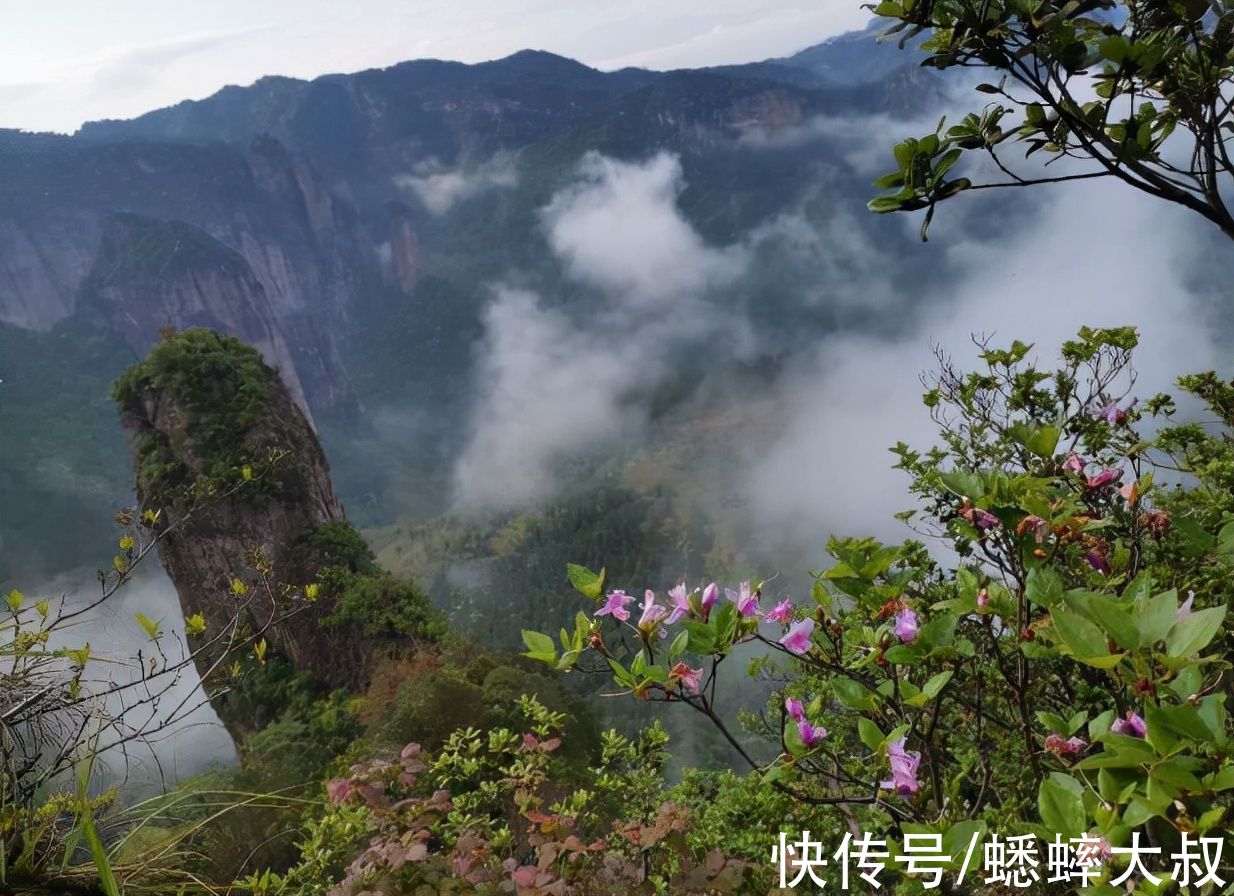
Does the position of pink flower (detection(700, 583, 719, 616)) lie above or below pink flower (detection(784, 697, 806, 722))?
above

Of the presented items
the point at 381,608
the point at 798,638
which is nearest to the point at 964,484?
the point at 798,638

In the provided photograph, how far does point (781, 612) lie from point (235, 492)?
14906 mm

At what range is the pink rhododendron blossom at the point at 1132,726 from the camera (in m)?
1.18

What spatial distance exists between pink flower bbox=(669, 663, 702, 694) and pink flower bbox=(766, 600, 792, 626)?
0.22 m

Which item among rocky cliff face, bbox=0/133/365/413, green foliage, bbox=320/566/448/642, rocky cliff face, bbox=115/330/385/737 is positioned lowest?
green foliage, bbox=320/566/448/642

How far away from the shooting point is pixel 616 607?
1669mm

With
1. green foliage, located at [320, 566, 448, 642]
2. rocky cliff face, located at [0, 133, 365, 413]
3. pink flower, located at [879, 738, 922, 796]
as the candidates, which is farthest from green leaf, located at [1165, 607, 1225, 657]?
rocky cliff face, located at [0, 133, 365, 413]

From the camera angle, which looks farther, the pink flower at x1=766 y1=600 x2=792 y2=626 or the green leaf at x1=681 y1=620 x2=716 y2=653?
the pink flower at x1=766 y1=600 x2=792 y2=626

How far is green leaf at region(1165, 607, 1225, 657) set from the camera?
885 mm

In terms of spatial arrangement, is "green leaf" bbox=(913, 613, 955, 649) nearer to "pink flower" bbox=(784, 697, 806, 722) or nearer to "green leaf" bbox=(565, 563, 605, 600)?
"pink flower" bbox=(784, 697, 806, 722)

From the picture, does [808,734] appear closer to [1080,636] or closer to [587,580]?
[587,580]

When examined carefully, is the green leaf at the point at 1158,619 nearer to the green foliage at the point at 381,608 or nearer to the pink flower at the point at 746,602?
the pink flower at the point at 746,602

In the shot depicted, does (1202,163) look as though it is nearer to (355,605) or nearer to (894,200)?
(894,200)

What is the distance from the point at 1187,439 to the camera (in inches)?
148
